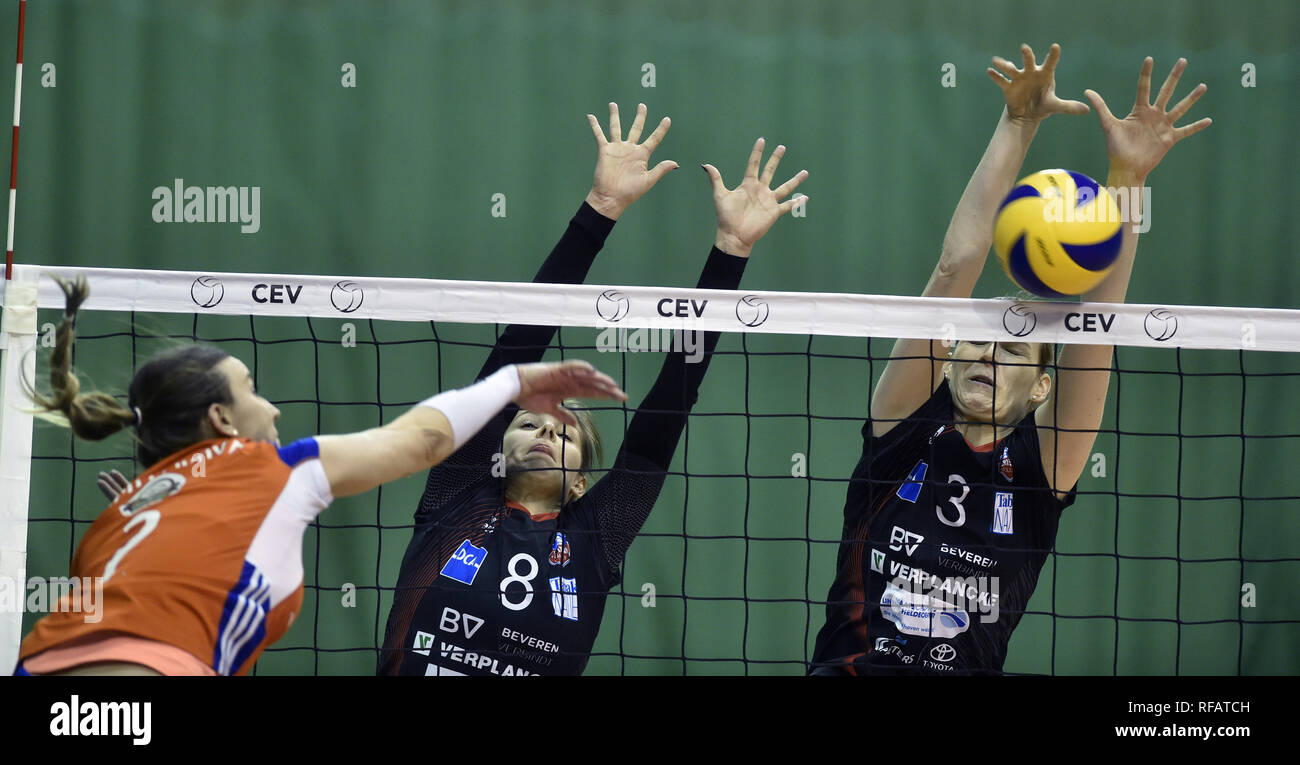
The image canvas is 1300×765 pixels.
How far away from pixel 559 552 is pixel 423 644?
43 cm

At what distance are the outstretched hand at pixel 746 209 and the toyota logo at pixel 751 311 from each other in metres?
0.19

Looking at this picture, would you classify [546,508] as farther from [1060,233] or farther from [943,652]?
[1060,233]

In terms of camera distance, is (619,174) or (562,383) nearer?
(562,383)

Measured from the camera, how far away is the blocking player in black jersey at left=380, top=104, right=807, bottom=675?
2922 mm

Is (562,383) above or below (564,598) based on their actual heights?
above

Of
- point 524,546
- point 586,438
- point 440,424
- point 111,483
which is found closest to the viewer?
point 440,424

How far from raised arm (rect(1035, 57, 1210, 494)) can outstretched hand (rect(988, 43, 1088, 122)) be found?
4.2 inches

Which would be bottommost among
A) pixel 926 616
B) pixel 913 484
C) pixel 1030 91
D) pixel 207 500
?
pixel 926 616

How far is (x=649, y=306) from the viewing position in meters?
2.99

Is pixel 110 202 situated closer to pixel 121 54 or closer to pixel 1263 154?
pixel 121 54

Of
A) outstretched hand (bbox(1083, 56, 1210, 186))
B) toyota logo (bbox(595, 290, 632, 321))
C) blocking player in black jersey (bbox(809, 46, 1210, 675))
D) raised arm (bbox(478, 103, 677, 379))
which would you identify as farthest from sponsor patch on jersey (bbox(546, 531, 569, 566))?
outstretched hand (bbox(1083, 56, 1210, 186))

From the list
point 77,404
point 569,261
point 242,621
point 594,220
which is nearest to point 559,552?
point 569,261

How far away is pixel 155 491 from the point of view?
6.62 feet
